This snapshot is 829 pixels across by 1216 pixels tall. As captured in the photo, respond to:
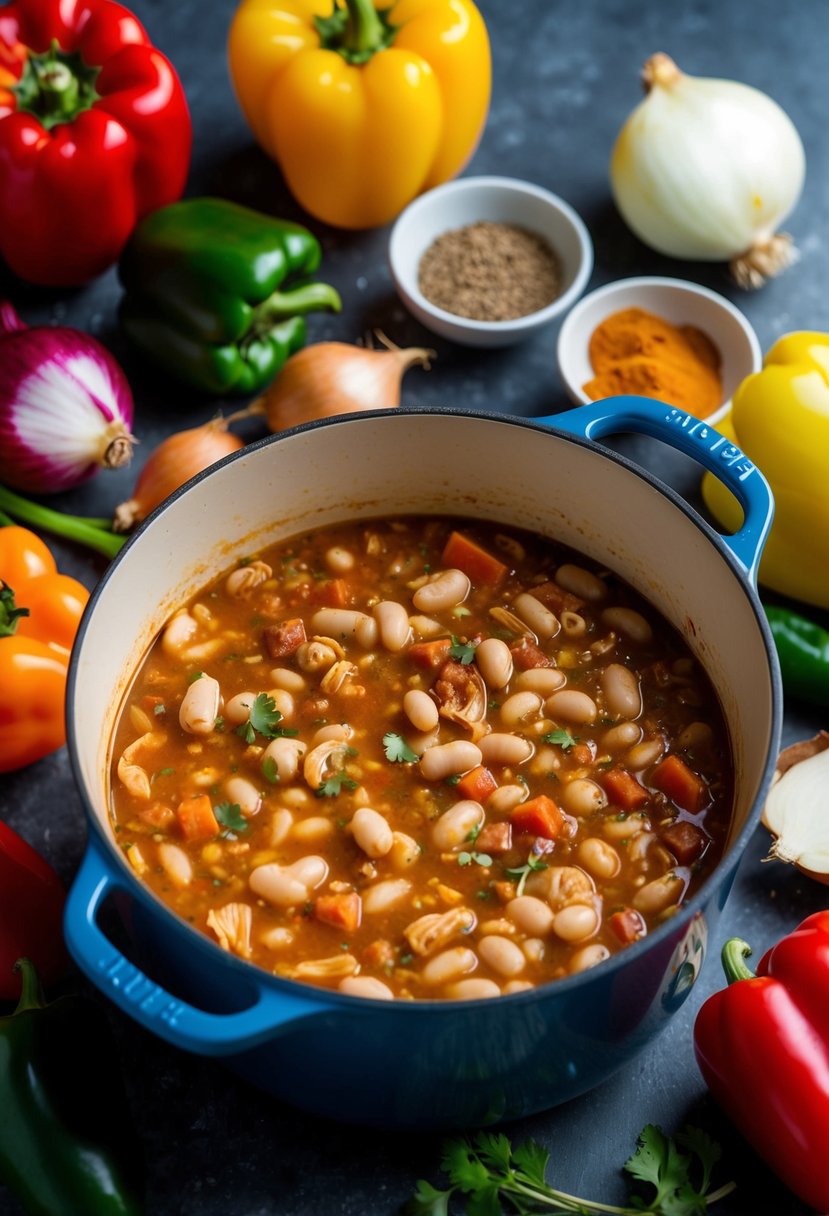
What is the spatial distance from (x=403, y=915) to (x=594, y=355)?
195cm

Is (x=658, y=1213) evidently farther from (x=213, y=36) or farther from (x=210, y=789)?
(x=213, y=36)

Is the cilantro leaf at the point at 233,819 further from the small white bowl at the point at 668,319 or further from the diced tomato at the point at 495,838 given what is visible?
the small white bowl at the point at 668,319

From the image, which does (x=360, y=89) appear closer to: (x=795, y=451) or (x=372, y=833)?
(x=795, y=451)

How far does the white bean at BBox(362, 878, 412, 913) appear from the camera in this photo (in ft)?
8.98

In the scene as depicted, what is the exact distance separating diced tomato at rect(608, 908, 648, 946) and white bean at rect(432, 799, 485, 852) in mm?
331

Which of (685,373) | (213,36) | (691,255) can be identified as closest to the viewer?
(685,373)

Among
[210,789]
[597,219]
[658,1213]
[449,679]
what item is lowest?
[658,1213]

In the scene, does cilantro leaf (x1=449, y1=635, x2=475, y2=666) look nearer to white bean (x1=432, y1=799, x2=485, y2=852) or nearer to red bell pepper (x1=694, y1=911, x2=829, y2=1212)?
white bean (x1=432, y1=799, x2=485, y2=852)

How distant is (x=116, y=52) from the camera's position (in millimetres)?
3980

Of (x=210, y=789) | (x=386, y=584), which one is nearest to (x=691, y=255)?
(x=386, y=584)

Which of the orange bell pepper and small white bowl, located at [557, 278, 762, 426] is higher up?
small white bowl, located at [557, 278, 762, 426]

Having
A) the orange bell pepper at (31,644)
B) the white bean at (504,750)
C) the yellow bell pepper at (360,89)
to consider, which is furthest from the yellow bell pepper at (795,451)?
the orange bell pepper at (31,644)

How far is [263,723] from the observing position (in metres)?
3.00

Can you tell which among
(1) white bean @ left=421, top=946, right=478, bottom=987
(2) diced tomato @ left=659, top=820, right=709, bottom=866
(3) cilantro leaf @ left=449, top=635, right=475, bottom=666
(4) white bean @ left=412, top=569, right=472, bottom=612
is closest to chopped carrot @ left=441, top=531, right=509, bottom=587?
(4) white bean @ left=412, top=569, right=472, bottom=612
